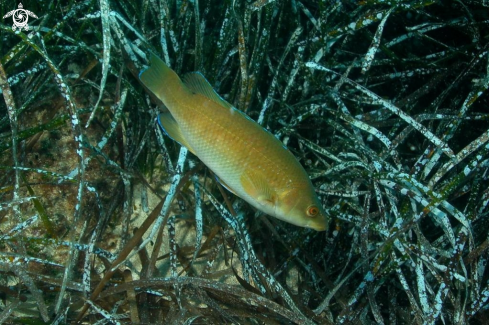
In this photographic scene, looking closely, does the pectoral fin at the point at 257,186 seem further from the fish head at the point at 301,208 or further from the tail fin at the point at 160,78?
the tail fin at the point at 160,78

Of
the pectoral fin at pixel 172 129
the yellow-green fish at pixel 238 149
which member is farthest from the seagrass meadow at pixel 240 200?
the yellow-green fish at pixel 238 149

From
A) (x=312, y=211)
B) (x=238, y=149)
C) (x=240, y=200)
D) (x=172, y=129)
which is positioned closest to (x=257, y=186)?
(x=238, y=149)

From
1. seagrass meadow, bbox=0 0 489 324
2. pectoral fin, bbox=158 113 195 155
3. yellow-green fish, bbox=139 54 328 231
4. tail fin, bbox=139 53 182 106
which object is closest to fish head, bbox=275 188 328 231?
yellow-green fish, bbox=139 54 328 231

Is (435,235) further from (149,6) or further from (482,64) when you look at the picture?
(149,6)

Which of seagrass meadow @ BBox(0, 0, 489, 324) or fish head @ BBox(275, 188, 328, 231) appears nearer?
fish head @ BBox(275, 188, 328, 231)

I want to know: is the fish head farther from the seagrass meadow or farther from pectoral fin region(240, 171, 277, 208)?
the seagrass meadow

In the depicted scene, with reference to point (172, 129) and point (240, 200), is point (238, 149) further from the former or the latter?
point (240, 200)
